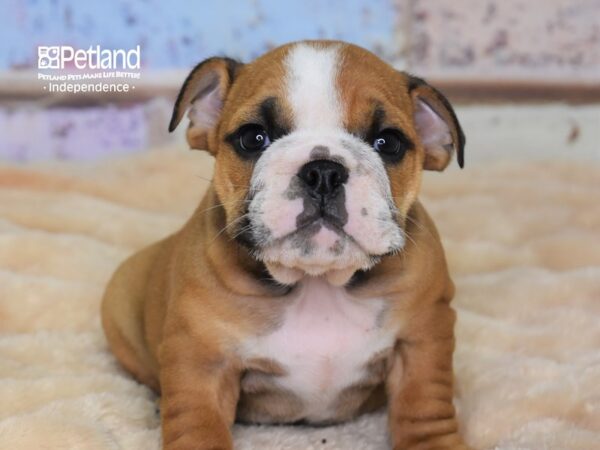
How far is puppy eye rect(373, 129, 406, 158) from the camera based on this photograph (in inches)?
92.1

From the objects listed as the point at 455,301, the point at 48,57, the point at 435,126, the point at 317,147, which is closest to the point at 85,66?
the point at 48,57

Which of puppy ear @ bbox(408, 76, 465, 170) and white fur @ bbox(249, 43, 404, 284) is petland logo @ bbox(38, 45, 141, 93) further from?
white fur @ bbox(249, 43, 404, 284)

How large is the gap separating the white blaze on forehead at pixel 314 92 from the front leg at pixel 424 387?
59cm

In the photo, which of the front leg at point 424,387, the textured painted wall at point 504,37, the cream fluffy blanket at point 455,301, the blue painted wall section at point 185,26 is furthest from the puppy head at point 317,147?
the textured painted wall at point 504,37

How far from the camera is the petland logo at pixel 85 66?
4961 millimetres

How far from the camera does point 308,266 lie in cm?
217

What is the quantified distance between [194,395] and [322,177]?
0.67m

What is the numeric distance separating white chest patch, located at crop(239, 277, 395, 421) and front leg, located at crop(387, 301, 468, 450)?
0.07m

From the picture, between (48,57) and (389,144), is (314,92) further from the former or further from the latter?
(48,57)

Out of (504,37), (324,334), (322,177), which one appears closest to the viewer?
(322,177)

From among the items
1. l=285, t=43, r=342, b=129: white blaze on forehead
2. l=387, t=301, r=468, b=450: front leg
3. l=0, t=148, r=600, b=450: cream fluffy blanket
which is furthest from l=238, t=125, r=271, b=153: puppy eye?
l=0, t=148, r=600, b=450: cream fluffy blanket

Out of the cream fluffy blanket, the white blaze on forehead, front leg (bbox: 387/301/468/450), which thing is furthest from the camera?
the cream fluffy blanket

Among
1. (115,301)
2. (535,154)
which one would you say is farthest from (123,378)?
(535,154)

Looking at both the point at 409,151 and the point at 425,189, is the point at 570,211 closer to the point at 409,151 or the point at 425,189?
the point at 425,189
